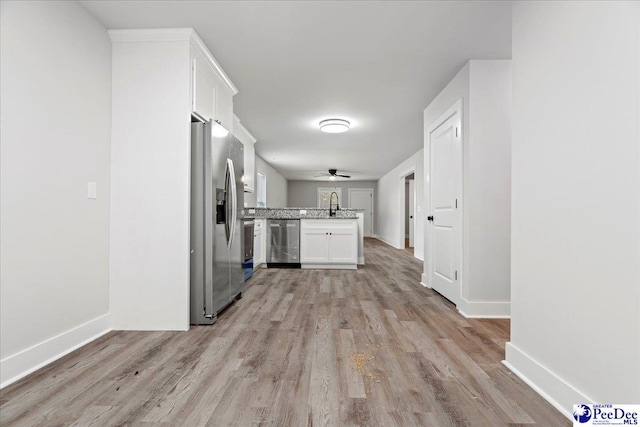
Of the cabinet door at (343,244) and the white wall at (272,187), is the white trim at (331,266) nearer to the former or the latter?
the cabinet door at (343,244)

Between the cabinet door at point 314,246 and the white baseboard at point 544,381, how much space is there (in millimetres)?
3677

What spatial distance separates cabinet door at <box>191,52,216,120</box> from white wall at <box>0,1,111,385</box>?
0.66 meters

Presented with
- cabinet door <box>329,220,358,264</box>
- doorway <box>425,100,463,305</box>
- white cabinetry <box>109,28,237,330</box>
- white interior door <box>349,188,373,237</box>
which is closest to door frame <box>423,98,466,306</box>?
doorway <box>425,100,463,305</box>

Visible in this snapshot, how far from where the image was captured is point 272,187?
31.3ft

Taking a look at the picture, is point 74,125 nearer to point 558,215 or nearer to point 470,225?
point 558,215

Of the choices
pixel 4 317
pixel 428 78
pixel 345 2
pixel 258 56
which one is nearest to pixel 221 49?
pixel 258 56

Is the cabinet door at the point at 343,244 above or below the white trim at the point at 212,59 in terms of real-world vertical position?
below

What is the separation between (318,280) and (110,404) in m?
3.16

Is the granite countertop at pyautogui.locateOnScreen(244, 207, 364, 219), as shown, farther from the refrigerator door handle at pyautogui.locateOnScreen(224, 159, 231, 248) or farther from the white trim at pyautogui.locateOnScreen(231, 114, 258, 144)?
the refrigerator door handle at pyautogui.locateOnScreen(224, 159, 231, 248)

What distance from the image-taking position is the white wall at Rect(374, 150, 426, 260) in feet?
23.1

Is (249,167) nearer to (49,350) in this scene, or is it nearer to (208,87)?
(208,87)

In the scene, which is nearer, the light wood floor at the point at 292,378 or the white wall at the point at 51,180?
the light wood floor at the point at 292,378

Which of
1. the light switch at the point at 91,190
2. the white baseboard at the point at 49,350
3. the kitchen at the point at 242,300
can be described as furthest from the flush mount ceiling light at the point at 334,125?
the white baseboard at the point at 49,350
